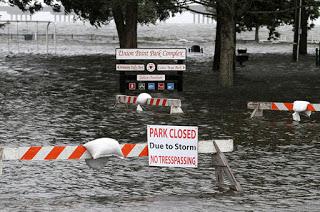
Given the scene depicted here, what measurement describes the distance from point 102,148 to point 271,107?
9613 millimetres

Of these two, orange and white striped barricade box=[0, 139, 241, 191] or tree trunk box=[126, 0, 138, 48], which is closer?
orange and white striped barricade box=[0, 139, 241, 191]

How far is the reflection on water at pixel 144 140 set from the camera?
10.6m

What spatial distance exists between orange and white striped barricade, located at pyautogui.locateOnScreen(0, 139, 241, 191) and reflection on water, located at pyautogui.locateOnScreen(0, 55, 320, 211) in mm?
334

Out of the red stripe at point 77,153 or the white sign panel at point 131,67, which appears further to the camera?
the white sign panel at point 131,67

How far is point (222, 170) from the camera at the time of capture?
11359mm

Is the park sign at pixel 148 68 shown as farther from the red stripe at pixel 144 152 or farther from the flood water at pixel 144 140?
the red stripe at pixel 144 152

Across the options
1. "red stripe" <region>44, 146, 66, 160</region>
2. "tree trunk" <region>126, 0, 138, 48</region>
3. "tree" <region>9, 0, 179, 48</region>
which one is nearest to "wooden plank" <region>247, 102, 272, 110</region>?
"red stripe" <region>44, 146, 66, 160</region>

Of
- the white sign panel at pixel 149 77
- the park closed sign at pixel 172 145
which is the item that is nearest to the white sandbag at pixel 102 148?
the park closed sign at pixel 172 145

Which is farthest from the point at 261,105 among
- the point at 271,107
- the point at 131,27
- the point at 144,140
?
the point at 131,27

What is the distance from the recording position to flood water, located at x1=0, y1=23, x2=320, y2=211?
1056 cm

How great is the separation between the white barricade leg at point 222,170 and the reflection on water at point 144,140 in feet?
0.47

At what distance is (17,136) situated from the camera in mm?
16734

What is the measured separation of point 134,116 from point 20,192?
9.65 m

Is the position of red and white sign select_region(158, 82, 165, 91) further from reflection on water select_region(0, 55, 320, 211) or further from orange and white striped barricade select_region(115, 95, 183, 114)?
orange and white striped barricade select_region(115, 95, 183, 114)
